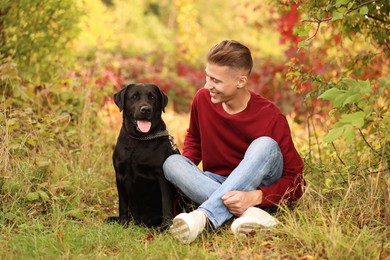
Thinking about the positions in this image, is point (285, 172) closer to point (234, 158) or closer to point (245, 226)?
point (234, 158)

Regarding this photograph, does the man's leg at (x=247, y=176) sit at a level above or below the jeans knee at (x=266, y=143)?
below

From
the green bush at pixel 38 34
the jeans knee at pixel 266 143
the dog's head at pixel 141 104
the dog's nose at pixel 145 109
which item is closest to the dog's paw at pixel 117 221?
the dog's head at pixel 141 104

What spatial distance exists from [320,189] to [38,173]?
2149 millimetres

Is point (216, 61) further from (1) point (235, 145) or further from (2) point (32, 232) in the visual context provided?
(2) point (32, 232)

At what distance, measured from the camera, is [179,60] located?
14.0 meters

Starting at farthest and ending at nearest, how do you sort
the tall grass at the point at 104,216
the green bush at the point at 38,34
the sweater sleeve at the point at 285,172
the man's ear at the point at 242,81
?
the green bush at the point at 38,34
the man's ear at the point at 242,81
the sweater sleeve at the point at 285,172
the tall grass at the point at 104,216

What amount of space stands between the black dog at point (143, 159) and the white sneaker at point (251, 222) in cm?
70

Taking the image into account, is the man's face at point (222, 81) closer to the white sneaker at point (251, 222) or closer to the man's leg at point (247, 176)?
the man's leg at point (247, 176)

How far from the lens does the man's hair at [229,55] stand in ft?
12.8

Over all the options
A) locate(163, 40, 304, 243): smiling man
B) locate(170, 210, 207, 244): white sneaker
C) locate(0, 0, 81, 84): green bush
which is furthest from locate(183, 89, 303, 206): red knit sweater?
locate(0, 0, 81, 84): green bush

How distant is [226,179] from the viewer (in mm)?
3846

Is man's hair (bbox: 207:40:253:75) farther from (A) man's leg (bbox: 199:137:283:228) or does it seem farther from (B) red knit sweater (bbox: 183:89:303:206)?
(A) man's leg (bbox: 199:137:283:228)

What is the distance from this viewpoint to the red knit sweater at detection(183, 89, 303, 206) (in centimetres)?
395

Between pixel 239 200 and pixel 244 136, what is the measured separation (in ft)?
1.82
